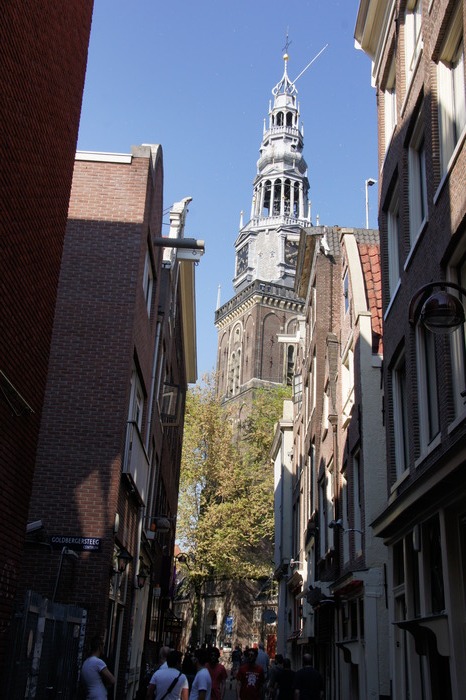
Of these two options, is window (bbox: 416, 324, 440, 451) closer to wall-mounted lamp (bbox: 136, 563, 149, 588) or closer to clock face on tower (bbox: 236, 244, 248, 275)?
wall-mounted lamp (bbox: 136, 563, 149, 588)

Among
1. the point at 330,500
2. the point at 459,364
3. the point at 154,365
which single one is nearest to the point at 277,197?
the point at 330,500

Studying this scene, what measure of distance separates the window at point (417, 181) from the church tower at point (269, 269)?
3175 inches

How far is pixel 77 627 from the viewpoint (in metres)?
10.8

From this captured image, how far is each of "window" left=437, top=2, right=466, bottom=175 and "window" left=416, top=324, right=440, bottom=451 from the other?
2.25m

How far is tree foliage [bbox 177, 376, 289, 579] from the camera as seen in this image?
44.9 m

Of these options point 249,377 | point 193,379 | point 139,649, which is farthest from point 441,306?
point 249,377

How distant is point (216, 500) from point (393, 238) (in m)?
37.1

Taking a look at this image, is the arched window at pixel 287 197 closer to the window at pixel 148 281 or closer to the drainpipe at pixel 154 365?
the drainpipe at pixel 154 365

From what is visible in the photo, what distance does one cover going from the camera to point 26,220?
A: 316 inches

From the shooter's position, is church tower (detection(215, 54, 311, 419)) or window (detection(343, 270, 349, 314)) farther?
church tower (detection(215, 54, 311, 419))

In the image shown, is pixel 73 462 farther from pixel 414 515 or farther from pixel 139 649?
pixel 139 649

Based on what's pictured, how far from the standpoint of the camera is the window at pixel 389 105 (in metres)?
14.2

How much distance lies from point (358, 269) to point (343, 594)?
23.3 feet

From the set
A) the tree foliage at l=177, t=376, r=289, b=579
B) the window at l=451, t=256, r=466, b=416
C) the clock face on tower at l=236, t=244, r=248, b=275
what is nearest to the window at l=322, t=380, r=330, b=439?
the window at l=451, t=256, r=466, b=416
